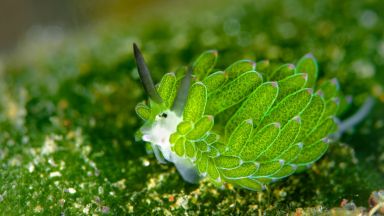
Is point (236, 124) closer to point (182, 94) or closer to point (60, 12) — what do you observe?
point (182, 94)

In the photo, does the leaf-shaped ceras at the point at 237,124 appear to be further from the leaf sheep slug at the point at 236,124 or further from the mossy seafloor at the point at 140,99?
the mossy seafloor at the point at 140,99

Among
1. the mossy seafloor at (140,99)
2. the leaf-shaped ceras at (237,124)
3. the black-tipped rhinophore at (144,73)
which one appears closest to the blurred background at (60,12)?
the mossy seafloor at (140,99)

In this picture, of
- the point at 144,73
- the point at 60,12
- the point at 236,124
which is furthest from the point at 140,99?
the point at 60,12

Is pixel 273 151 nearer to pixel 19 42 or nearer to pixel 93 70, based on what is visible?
pixel 93 70

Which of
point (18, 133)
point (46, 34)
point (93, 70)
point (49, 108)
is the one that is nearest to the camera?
point (18, 133)

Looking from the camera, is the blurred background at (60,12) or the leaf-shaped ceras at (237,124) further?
the blurred background at (60,12)

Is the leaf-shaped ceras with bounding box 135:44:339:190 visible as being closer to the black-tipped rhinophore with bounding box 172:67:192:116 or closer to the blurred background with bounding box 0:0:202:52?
the black-tipped rhinophore with bounding box 172:67:192:116

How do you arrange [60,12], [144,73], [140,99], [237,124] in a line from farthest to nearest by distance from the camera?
[60,12] → [140,99] → [237,124] → [144,73]

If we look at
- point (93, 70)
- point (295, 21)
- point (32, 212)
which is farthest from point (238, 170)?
point (295, 21)
